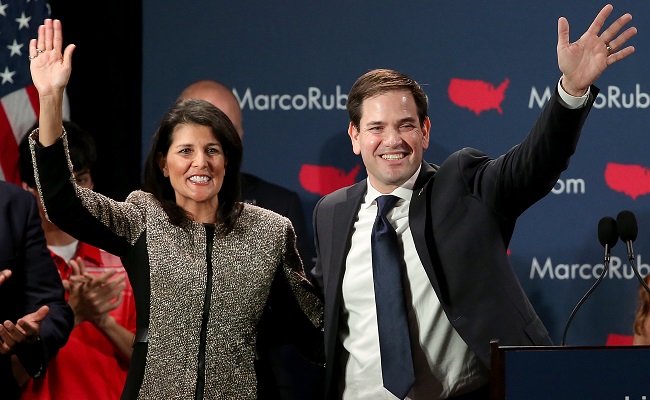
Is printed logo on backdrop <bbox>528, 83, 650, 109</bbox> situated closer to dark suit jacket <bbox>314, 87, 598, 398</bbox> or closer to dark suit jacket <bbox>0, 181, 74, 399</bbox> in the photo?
dark suit jacket <bbox>314, 87, 598, 398</bbox>

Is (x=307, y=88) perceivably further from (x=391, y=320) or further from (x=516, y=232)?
(x=391, y=320)

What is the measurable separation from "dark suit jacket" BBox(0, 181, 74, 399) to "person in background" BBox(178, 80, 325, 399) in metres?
1.15

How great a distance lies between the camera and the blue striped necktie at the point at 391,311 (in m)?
2.68

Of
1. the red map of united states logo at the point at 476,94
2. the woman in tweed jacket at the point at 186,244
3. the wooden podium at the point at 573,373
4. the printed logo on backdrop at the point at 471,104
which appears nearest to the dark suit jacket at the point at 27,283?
the woman in tweed jacket at the point at 186,244

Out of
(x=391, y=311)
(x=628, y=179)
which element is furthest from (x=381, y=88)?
(x=628, y=179)

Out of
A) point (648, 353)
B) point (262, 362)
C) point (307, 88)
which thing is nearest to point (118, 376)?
point (262, 362)

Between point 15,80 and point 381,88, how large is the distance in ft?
7.31

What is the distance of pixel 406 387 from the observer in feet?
8.71

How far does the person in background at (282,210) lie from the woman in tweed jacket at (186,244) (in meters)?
1.21

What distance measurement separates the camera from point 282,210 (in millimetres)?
4266

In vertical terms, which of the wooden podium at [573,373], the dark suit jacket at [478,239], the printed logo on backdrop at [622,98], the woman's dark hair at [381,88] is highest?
the printed logo on backdrop at [622,98]

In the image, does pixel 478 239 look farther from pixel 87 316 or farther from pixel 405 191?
pixel 87 316

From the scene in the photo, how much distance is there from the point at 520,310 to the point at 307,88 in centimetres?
206

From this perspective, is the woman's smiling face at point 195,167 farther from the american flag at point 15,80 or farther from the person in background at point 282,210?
the american flag at point 15,80
